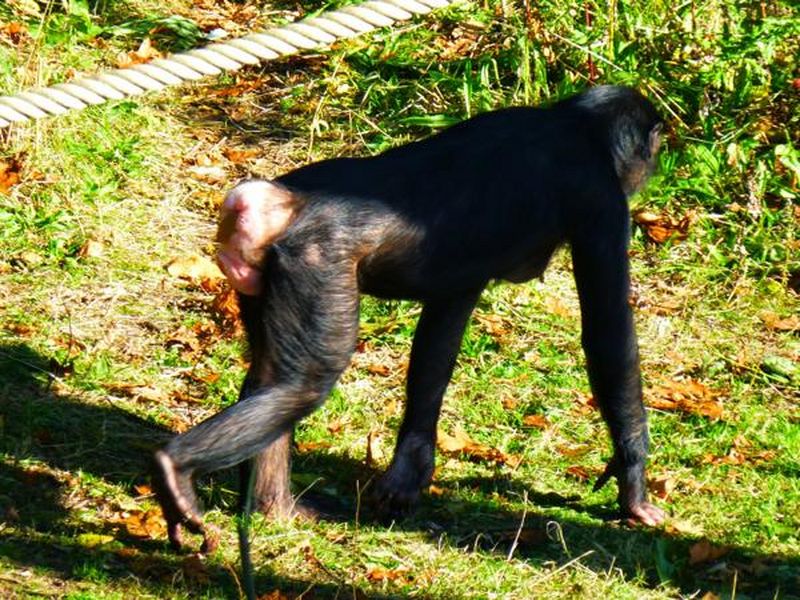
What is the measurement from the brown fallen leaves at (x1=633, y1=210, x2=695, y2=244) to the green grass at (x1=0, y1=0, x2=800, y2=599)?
0.21ft

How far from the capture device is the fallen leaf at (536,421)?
244 inches

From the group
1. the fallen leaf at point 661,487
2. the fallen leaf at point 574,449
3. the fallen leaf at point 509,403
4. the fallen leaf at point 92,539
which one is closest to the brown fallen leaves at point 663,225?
the fallen leaf at point 509,403

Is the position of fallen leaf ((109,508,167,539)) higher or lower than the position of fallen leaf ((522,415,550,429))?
lower

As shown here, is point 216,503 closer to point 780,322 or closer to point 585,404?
point 585,404

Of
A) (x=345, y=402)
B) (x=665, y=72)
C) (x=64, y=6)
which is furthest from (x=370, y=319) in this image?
(x=64, y=6)

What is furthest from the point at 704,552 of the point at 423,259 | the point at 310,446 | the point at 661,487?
the point at 310,446

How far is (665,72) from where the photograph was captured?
26.4 ft

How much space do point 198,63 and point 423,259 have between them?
106 centimetres

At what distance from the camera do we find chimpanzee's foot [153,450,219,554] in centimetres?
439

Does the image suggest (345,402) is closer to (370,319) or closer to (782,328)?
(370,319)

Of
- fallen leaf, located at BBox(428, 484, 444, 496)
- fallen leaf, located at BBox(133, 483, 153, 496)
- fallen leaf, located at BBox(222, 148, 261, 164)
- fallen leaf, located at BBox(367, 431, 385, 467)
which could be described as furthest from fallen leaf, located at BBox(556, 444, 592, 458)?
fallen leaf, located at BBox(222, 148, 261, 164)

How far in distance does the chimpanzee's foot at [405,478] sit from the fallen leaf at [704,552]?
103 cm

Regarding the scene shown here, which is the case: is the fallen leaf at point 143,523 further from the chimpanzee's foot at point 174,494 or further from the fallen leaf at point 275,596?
the fallen leaf at point 275,596

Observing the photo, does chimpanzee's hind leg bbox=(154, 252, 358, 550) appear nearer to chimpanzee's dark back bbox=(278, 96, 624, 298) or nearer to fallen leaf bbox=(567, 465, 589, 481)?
chimpanzee's dark back bbox=(278, 96, 624, 298)
